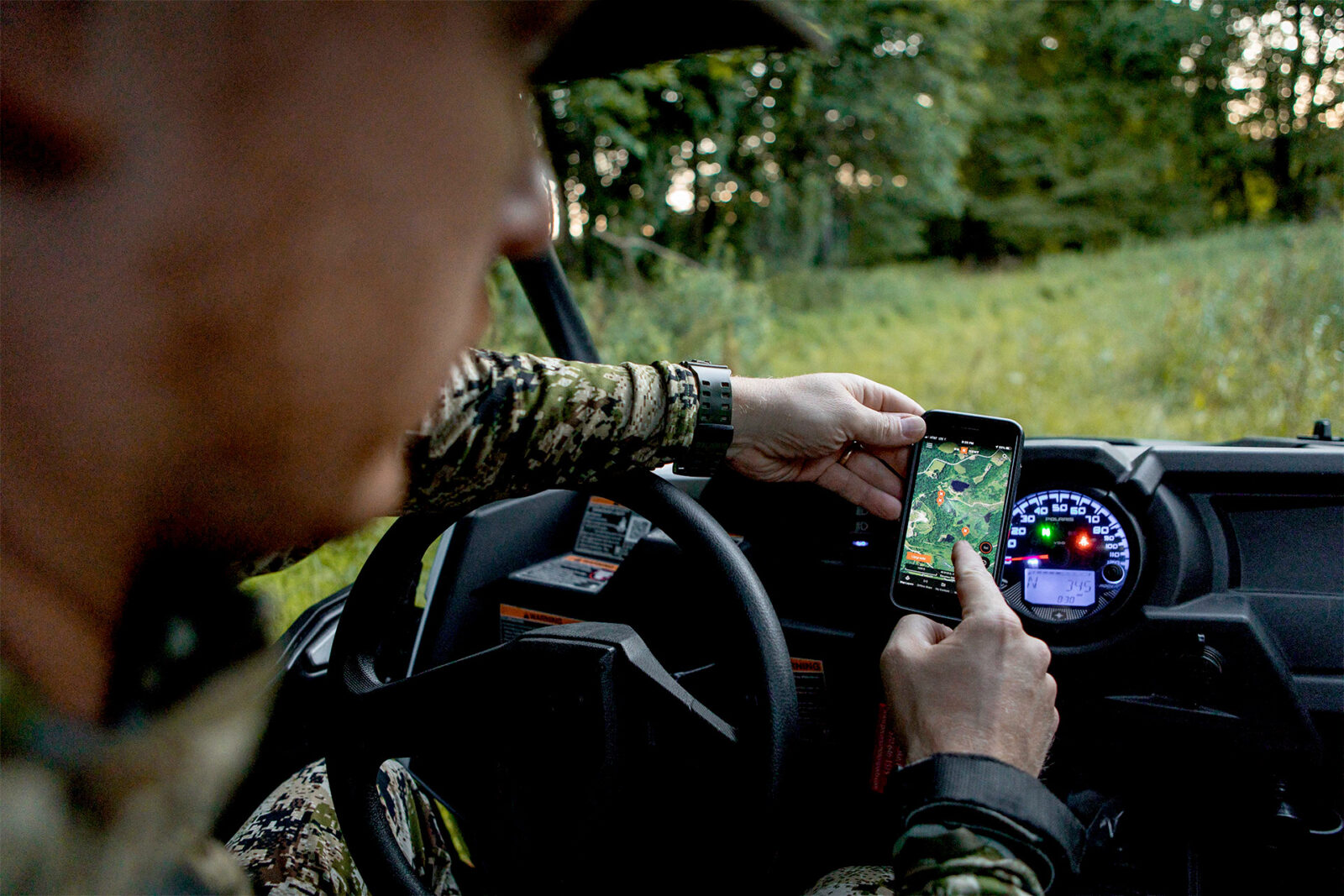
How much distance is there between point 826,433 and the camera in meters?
1.54

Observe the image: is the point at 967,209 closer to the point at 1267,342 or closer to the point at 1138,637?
the point at 1267,342

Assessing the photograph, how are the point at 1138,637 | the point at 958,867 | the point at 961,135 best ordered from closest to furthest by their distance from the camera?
the point at 958,867, the point at 1138,637, the point at 961,135

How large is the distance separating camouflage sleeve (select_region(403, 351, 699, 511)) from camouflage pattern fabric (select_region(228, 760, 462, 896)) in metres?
0.51

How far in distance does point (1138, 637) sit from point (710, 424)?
80cm

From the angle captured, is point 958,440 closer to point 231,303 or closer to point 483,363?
point 483,363

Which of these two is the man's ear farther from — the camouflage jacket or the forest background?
the forest background

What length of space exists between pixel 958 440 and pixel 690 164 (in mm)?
5533

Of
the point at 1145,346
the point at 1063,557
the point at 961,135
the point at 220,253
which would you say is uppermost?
the point at 961,135

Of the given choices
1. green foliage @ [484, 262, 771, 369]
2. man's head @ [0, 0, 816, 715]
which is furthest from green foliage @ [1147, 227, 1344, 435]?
man's head @ [0, 0, 816, 715]

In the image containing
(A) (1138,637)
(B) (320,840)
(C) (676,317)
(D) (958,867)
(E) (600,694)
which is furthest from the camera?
(C) (676,317)

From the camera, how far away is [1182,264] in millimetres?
8500

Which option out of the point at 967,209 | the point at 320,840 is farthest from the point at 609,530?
the point at 967,209

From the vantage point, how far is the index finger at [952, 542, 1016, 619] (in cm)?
116

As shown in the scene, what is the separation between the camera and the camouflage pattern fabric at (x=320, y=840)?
1284 mm
